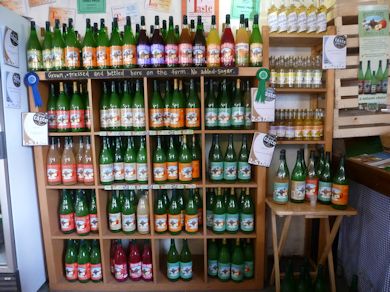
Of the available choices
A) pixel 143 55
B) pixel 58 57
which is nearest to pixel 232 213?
pixel 143 55

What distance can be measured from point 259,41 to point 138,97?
0.90m

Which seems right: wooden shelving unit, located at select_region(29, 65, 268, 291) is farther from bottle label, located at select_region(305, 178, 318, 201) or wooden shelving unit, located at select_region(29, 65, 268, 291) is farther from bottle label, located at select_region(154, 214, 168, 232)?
bottle label, located at select_region(305, 178, 318, 201)

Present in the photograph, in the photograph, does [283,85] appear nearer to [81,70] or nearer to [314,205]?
[314,205]

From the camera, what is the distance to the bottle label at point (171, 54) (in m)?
1.75

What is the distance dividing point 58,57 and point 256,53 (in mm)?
1314

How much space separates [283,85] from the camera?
1.89 metres

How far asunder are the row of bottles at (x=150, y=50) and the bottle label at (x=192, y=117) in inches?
11.7

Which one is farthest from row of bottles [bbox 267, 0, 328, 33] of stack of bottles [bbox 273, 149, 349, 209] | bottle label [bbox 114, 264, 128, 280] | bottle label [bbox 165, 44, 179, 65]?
bottle label [bbox 114, 264, 128, 280]

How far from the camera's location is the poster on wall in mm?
1844

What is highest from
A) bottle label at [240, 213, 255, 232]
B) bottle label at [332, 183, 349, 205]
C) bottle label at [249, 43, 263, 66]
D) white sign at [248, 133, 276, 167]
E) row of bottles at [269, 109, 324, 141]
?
bottle label at [249, 43, 263, 66]

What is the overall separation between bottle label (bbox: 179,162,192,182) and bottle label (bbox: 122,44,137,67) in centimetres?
76

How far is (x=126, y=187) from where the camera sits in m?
1.82

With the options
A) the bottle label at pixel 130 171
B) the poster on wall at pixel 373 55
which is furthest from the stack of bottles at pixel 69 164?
the poster on wall at pixel 373 55

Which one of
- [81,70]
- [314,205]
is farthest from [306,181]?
[81,70]
